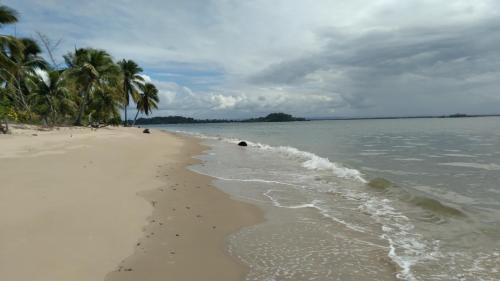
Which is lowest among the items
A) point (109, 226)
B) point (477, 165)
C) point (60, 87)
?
point (477, 165)

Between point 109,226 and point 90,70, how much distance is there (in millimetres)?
34717

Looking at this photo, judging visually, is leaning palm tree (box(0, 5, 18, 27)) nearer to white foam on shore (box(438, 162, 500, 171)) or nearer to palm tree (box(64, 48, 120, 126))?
palm tree (box(64, 48, 120, 126))

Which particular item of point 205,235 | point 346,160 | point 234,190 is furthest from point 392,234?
point 346,160

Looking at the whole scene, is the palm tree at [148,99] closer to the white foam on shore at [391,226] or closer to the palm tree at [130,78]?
the palm tree at [130,78]

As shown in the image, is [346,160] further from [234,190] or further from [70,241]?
[70,241]

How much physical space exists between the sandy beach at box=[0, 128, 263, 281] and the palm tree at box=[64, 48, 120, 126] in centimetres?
2912

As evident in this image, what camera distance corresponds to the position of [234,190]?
11375mm

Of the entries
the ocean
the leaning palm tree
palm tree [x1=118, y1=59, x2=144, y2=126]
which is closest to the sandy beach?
the ocean

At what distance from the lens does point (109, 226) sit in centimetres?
643

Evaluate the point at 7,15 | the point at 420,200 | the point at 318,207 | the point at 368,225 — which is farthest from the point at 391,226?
the point at 7,15

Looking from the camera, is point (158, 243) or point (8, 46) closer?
point (158, 243)

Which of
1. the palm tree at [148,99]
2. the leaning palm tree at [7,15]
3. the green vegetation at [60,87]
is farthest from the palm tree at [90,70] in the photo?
the palm tree at [148,99]

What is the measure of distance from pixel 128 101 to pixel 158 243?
52632 mm

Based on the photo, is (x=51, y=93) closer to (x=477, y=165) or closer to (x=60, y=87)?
(x=60, y=87)
